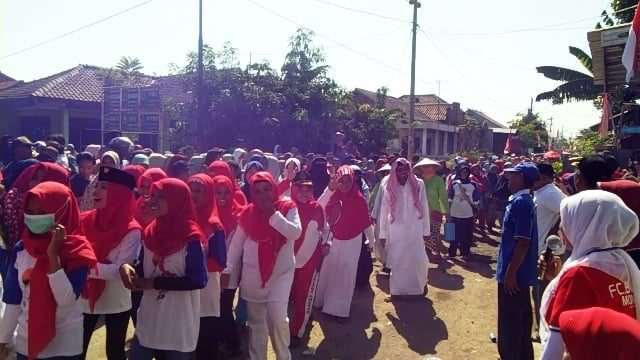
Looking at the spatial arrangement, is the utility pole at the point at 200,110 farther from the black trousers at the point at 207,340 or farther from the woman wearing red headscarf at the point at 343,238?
the black trousers at the point at 207,340

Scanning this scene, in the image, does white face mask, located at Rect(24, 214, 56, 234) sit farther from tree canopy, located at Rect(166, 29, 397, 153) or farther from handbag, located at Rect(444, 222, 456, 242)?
tree canopy, located at Rect(166, 29, 397, 153)

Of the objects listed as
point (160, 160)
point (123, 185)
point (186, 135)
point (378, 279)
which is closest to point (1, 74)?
point (186, 135)

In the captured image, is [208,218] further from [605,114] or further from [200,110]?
[200,110]

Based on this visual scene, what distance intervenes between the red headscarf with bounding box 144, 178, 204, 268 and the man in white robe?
168 inches

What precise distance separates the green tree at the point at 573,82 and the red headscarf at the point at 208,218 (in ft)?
43.8

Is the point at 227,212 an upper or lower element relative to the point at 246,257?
upper

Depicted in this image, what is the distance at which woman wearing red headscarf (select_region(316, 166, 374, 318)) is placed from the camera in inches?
241

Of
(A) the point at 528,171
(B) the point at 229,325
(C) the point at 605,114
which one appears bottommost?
(B) the point at 229,325

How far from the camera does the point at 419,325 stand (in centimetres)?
610

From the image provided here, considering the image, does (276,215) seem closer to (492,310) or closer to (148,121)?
(492,310)

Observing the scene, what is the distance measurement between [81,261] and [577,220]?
2.41 m

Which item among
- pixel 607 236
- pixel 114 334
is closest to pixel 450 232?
pixel 114 334

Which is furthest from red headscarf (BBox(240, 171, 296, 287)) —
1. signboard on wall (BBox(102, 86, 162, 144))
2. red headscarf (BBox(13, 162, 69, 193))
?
signboard on wall (BBox(102, 86, 162, 144))

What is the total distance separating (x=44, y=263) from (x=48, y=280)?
0.09m
